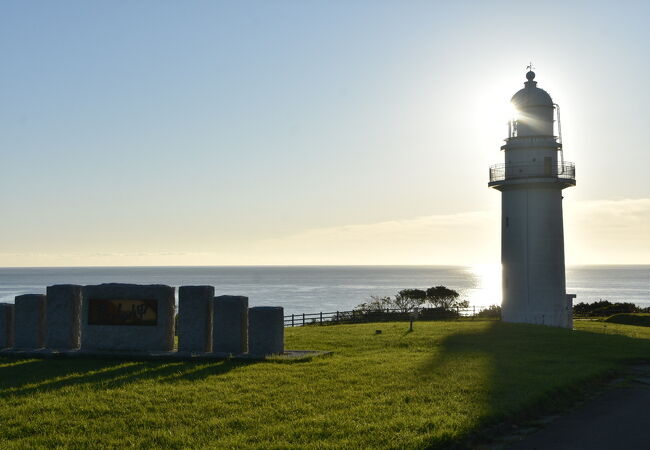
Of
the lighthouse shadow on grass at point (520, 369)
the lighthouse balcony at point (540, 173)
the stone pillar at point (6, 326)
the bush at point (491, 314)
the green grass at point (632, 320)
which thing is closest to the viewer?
the lighthouse shadow on grass at point (520, 369)

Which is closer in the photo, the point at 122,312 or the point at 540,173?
the point at 122,312

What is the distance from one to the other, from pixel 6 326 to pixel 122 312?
4537mm

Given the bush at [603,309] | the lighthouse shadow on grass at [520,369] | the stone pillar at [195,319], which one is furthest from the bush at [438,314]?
the stone pillar at [195,319]

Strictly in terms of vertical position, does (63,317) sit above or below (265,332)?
above

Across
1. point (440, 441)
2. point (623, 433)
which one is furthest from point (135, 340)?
point (623, 433)

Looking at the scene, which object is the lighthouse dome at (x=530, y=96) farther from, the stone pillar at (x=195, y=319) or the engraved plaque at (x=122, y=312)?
the engraved plaque at (x=122, y=312)

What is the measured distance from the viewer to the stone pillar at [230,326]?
21484 mm

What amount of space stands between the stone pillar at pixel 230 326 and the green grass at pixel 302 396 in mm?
1638

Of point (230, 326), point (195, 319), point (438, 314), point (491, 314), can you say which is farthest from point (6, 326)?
point (491, 314)

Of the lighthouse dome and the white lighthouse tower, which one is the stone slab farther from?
the lighthouse dome

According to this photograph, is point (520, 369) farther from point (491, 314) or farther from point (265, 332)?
point (491, 314)

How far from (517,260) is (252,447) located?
1076 inches

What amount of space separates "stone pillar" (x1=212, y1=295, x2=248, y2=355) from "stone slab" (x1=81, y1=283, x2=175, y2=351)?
1616 mm

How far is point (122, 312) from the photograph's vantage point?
22438 mm
